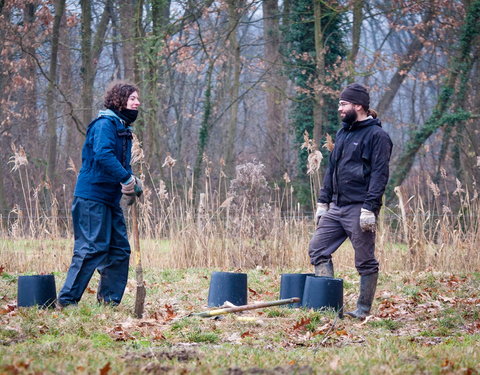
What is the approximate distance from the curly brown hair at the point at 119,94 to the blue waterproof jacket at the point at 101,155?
0.07 m

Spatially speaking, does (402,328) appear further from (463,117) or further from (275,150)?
(275,150)

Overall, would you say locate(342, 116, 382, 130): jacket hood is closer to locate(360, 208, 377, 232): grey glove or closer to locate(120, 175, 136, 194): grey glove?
locate(360, 208, 377, 232): grey glove

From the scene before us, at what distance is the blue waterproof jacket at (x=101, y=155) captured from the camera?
6273 millimetres

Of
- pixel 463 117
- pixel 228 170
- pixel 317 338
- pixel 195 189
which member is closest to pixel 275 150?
pixel 228 170

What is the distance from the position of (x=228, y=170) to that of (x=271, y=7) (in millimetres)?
4810

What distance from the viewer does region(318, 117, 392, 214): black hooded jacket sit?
20.9 ft

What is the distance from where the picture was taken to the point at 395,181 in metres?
19.4

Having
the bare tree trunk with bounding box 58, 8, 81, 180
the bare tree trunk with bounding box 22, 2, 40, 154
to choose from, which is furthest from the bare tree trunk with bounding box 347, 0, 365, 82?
the bare tree trunk with bounding box 22, 2, 40, 154

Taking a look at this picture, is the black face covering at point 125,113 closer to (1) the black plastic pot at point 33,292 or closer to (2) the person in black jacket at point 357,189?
(1) the black plastic pot at point 33,292

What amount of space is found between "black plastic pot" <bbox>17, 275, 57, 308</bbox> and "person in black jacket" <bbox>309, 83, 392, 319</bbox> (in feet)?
7.35

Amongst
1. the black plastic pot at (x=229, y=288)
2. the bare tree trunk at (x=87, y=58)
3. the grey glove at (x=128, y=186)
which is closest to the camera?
the grey glove at (x=128, y=186)

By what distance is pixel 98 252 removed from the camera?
6.36 meters

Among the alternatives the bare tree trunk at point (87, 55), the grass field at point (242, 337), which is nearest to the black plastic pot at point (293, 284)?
the grass field at point (242, 337)

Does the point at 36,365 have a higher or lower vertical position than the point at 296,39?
lower
